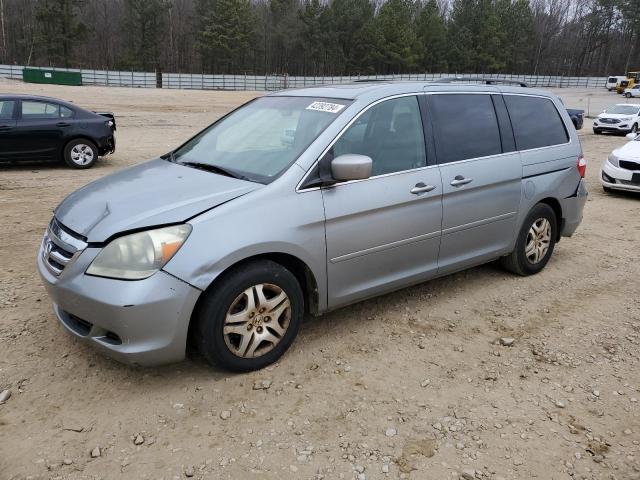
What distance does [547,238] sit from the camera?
5258 mm

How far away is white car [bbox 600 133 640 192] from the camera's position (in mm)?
9406

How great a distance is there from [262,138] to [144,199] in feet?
3.41

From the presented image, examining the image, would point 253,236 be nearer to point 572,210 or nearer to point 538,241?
point 538,241

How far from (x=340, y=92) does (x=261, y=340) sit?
191 centimetres

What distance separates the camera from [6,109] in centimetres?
1024

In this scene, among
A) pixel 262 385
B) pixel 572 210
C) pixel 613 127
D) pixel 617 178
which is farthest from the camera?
pixel 613 127

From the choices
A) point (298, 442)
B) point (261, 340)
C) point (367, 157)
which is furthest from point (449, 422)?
point (367, 157)

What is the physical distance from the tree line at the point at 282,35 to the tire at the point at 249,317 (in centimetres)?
7315

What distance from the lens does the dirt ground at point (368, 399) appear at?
2.68 metres

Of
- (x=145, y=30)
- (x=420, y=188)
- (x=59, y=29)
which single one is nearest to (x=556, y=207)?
(x=420, y=188)

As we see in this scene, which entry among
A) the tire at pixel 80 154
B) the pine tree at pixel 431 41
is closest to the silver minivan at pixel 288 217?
Answer: the tire at pixel 80 154

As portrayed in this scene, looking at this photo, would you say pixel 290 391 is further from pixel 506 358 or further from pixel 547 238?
pixel 547 238

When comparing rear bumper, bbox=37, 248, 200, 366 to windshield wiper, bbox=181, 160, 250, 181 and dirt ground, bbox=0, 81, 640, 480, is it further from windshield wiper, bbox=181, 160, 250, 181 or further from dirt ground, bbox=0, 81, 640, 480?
windshield wiper, bbox=181, 160, 250, 181

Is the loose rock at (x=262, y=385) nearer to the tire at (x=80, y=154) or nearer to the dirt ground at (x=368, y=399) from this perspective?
the dirt ground at (x=368, y=399)
